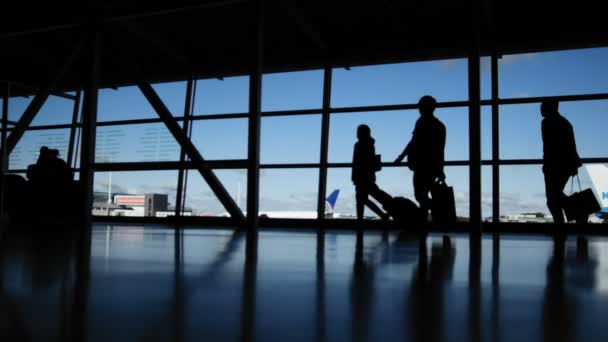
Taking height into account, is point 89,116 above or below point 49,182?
above

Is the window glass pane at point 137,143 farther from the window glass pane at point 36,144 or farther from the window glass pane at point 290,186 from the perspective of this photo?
the window glass pane at point 290,186

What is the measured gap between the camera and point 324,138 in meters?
11.8

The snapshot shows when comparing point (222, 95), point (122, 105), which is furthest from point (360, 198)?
point (122, 105)

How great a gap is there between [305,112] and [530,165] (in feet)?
15.6

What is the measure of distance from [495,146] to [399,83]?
242 centimetres

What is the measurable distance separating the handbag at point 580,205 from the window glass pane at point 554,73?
12.8ft

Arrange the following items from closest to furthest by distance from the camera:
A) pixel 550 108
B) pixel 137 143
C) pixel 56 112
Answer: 1. pixel 550 108
2. pixel 137 143
3. pixel 56 112

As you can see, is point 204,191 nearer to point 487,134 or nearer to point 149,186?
point 149,186

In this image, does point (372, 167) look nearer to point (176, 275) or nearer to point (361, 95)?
point (361, 95)

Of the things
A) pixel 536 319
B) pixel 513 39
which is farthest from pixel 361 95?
pixel 536 319

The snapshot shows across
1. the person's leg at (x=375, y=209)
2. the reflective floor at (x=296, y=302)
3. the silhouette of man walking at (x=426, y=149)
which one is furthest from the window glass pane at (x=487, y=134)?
the reflective floor at (x=296, y=302)

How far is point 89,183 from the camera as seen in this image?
9.49 m

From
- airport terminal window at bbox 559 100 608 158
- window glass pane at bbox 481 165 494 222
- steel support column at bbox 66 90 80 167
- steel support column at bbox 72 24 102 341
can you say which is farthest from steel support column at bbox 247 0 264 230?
steel support column at bbox 66 90 80 167

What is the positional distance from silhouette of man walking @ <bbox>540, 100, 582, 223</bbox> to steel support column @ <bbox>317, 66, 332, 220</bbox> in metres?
5.49
